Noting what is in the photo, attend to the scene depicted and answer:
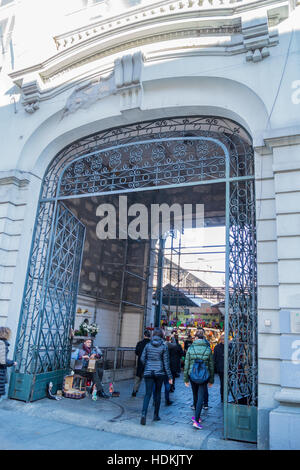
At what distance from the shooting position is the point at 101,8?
9.32 metres

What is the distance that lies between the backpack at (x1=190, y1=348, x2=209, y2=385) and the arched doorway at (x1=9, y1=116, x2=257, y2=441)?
0.47 meters

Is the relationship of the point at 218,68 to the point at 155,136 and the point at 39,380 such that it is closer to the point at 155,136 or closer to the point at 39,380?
the point at 155,136

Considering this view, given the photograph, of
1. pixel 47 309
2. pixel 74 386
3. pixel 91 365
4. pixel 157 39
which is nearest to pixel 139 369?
pixel 91 365

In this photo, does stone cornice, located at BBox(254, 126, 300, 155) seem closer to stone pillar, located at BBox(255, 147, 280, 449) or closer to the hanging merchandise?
stone pillar, located at BBox(255, 147, 280, 449)

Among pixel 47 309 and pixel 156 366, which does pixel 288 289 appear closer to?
pixel 156 366

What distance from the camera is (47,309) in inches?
339

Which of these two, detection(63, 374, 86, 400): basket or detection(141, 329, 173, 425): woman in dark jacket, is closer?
detection(141, 329, 173, 425): woman in dark jacket

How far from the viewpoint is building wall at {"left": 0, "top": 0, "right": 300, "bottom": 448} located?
5.15m

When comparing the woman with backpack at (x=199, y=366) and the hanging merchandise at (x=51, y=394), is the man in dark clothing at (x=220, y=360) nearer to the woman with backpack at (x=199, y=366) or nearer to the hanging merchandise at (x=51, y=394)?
the woman with backpack at (x=199, y=366)

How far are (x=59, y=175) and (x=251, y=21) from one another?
549 cm

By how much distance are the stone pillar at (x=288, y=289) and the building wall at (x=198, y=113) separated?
0.05 ft

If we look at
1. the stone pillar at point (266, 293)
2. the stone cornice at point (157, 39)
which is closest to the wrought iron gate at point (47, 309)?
the stone cornice at point (157, 39)

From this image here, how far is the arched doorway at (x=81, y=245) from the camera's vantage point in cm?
577

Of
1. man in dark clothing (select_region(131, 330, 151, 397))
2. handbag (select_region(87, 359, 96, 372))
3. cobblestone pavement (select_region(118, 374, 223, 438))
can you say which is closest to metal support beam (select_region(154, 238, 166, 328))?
cobblestone pavement (select_region(118, 374, 223, 438))
